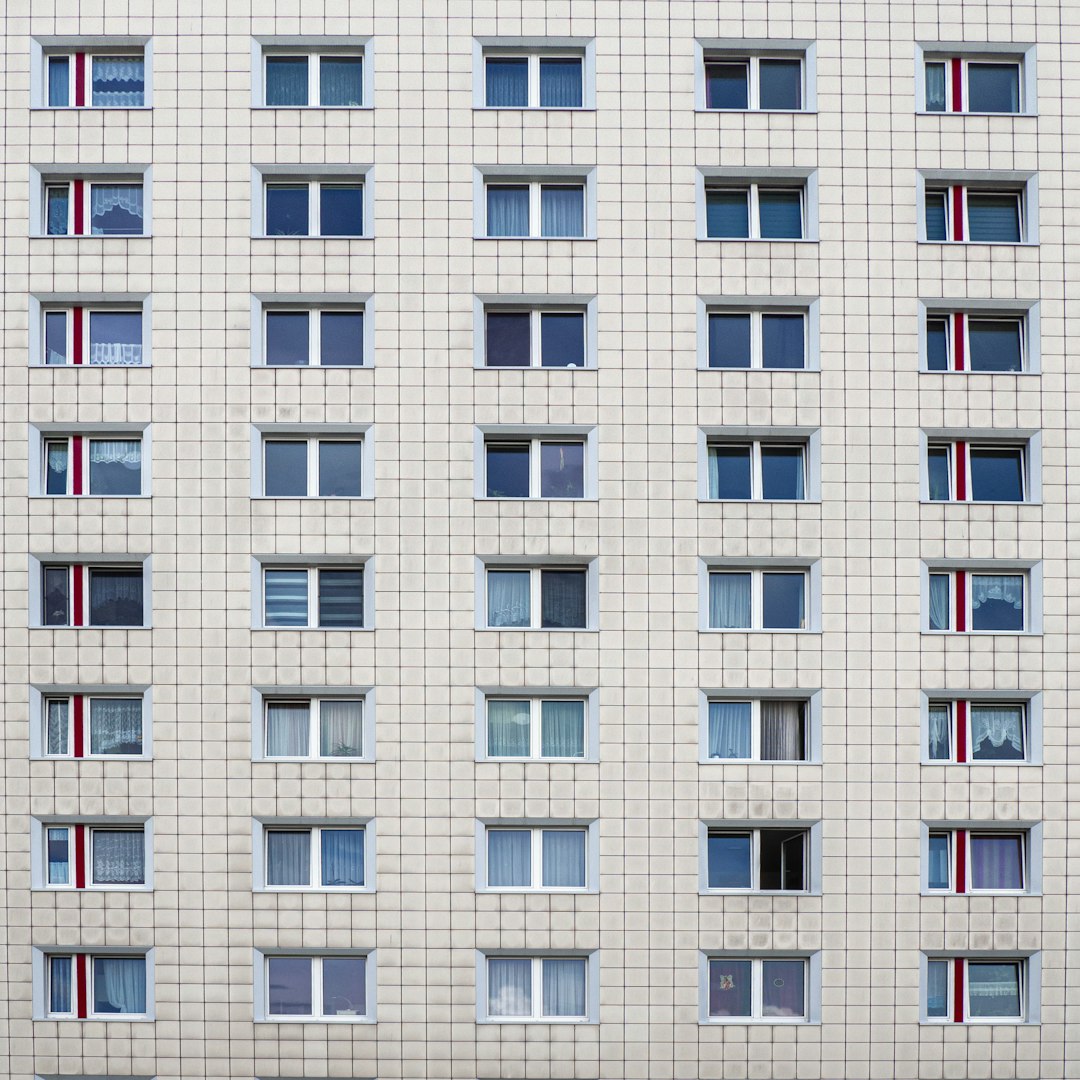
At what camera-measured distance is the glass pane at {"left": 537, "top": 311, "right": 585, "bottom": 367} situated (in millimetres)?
23688

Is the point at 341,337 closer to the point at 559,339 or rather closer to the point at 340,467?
the point at 340,467

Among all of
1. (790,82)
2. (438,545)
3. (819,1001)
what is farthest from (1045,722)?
(790,82)

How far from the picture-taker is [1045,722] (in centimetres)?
2270

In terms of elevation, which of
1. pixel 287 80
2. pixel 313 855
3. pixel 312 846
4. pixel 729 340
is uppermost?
pixel 287 80

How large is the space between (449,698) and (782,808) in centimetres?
779

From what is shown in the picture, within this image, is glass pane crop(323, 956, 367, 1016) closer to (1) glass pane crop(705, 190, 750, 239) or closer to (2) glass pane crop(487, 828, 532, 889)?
(2) glass pane crop(487, 828, 532, 889)

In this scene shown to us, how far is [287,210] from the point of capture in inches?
936

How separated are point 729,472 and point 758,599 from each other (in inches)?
119

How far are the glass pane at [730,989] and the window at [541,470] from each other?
439 inches

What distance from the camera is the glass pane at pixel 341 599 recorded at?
23.1 metres

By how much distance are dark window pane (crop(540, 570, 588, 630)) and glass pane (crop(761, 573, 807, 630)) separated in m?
4.21

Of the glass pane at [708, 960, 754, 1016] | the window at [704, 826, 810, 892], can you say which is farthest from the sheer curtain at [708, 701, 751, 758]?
the glass pane at [708, 960, 754, 1016]

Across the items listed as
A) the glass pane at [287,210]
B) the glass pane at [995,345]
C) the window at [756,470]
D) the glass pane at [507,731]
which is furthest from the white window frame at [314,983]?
the glass pane at [995,345]

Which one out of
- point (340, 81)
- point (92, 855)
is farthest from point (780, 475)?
point (92, 855)
